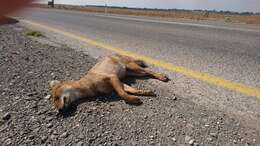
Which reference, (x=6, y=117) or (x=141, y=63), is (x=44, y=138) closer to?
(x=6, y=117)

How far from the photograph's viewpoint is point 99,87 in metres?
3.17

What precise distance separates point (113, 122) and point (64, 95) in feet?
2.19

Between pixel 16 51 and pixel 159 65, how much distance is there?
100 inches

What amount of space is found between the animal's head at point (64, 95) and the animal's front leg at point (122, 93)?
1.32ft

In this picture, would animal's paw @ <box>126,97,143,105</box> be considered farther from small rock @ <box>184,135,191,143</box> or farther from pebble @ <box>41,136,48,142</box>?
pebble @ <box>41,136,48,142</box>

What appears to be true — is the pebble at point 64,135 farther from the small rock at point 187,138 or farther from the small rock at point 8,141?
the small rock at point 187,138

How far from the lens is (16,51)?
206 inches

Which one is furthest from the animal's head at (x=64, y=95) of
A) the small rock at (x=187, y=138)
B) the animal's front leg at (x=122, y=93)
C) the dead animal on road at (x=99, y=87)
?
the small rock at (x=187, y=138)

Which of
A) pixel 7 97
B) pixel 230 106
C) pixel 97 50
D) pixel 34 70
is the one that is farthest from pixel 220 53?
pixel 7 97

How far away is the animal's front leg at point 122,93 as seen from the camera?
2.93 metres

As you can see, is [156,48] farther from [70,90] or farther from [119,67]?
[70,90]

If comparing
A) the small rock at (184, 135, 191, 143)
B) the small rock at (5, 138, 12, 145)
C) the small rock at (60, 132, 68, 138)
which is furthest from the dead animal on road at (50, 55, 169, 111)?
the small rock at (184, 135, 191, 143)

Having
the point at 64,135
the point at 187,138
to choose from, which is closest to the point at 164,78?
the point at 187,138

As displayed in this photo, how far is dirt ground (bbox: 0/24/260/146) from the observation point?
88.7 inches
